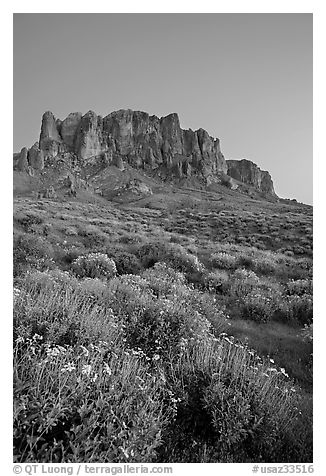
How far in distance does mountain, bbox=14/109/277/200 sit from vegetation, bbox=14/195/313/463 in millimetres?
26361

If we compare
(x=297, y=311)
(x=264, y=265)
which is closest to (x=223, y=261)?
(x=264, y=265)

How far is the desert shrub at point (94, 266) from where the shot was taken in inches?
255

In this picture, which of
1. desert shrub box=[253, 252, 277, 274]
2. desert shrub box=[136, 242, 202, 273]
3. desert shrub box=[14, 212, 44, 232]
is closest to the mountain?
desert shrub box=[14, 212, 44, 232]

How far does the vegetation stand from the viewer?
2.28 m

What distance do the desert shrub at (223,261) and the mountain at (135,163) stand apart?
23.8 metres

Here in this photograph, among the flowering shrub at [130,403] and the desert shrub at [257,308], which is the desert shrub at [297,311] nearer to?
the desert shrub at [257,308]

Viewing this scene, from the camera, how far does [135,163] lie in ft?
267

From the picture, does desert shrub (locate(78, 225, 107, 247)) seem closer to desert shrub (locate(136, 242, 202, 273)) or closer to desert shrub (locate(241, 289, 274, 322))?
desert shrub (locate(136, 242, 202, 273))

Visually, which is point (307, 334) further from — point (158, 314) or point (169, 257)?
point (169, 257)

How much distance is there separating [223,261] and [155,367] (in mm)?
5351
